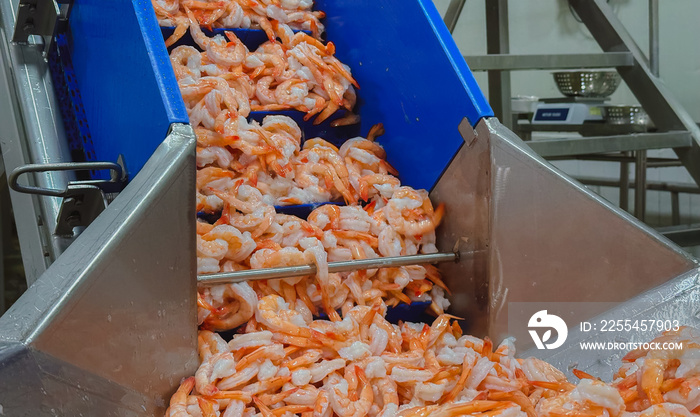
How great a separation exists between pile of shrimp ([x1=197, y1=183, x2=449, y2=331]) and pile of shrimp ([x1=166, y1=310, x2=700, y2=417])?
2.4 inches

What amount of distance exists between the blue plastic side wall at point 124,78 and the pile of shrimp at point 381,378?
1.77 feet

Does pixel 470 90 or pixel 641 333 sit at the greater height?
pixel 470 90

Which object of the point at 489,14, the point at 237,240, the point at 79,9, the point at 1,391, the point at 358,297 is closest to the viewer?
the point at 1,391

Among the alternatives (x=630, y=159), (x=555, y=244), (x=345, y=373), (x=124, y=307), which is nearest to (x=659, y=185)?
(x=630, y=159)

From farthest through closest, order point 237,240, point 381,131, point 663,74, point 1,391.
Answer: point 663,74 → point 381,131 → point 237,240 → point 1,391

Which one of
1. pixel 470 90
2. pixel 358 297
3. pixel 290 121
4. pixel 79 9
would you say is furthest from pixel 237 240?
pixel 79 9

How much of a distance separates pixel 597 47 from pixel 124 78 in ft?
20.3

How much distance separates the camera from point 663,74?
6.46 m

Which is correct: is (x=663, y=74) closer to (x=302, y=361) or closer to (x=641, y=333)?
(x=641, y=333)

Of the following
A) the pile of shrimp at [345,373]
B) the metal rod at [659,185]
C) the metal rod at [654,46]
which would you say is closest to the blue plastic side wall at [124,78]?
the pile of shrimp at [345,373]

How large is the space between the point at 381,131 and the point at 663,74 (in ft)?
17.0

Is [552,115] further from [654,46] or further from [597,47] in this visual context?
[597,47]

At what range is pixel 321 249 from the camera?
68.8 inches

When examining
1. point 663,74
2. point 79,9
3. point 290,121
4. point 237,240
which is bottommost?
point 663,74
